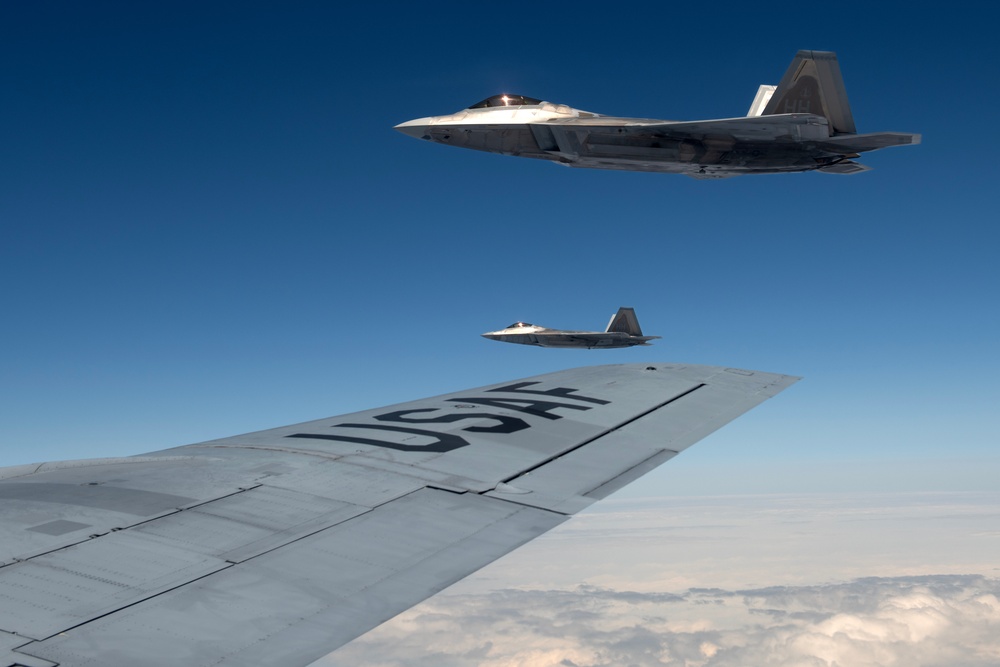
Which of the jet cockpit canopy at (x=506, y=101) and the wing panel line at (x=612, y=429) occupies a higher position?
the jet cockpit canopy at (x=506, y=101)

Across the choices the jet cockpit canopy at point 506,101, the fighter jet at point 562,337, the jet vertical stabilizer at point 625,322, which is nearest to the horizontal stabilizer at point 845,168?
the jet cockpit canopy at point 506,101

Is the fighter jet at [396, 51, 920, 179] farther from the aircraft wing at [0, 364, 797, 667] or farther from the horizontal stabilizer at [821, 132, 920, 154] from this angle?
the aircraft wing at [0, 364, 797, 667]

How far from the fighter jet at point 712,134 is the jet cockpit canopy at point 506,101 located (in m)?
0.13

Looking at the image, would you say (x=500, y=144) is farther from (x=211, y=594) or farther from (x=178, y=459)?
(x=211, y=594)

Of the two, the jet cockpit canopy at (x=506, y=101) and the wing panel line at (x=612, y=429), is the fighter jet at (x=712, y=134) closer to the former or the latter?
the jet cockpit canopy at (x=506, y=101)

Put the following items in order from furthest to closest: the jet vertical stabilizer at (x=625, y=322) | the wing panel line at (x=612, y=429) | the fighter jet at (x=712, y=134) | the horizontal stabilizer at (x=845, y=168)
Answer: the jet vertical stabilizer at (x=625, y=322) < the horizontal stabilizer at (x=845, y=168) < the fighter jet at (x=712, y=134) < the wing panel line at (x=612, y=429)

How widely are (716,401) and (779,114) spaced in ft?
54.8

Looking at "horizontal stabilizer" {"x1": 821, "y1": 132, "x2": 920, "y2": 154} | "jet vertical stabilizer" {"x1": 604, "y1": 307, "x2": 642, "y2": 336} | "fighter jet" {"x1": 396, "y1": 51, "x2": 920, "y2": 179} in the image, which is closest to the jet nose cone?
"fighter jet" {"x1": 396, "y1": 51, "x2": 920, "y2": 179}

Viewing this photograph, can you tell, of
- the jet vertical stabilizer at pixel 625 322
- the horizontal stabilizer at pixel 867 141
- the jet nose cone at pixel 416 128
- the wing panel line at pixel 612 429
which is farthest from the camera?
the jet vertical stabilizer at pixel 625 322

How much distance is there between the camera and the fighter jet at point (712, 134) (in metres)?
27.0

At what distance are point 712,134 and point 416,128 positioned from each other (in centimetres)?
1188

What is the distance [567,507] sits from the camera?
8977 millimetres

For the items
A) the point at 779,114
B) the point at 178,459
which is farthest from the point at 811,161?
the point at 178,459

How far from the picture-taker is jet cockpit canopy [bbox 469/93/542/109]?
1209 inches
